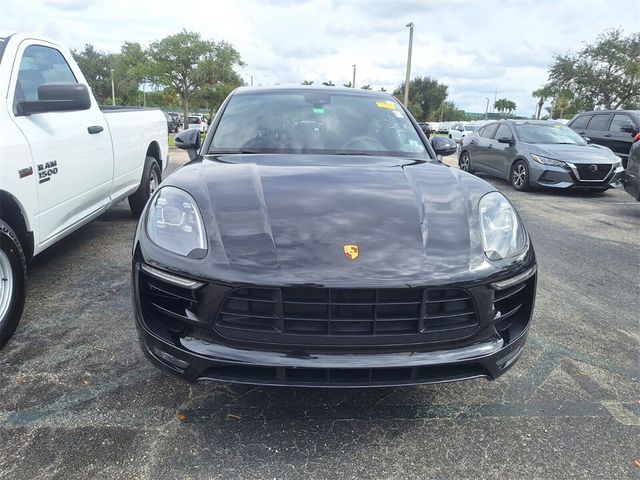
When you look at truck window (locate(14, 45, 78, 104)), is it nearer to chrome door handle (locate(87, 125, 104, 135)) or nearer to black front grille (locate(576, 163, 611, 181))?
chrome door handle (locate(87, 125, 104, 135))

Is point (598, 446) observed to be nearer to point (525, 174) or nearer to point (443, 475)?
point (443, 475)

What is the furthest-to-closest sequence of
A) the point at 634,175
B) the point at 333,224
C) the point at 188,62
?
the point at 188,62
the point at 634,175
the point at 333,224

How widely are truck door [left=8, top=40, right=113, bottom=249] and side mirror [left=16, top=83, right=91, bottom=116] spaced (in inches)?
2.6

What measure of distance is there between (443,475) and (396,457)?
0.20 metres

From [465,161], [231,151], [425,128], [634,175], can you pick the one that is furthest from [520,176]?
[231,151]

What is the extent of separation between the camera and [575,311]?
12.1 feet

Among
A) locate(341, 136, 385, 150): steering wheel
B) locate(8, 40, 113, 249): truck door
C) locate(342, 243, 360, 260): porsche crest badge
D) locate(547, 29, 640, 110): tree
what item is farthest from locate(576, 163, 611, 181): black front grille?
locate(547, 29, 640, 110): tree

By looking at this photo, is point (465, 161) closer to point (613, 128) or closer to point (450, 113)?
A: point (613, 128)

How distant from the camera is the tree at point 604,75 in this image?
26.9 m

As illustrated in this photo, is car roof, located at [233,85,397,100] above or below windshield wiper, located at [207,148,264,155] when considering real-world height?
above

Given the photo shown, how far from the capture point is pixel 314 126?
11.0 feet

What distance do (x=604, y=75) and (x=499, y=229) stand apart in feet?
103

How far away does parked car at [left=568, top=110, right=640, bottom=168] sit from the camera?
11.6m

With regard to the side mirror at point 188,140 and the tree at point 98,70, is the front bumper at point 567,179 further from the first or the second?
the tree at point 98,70
